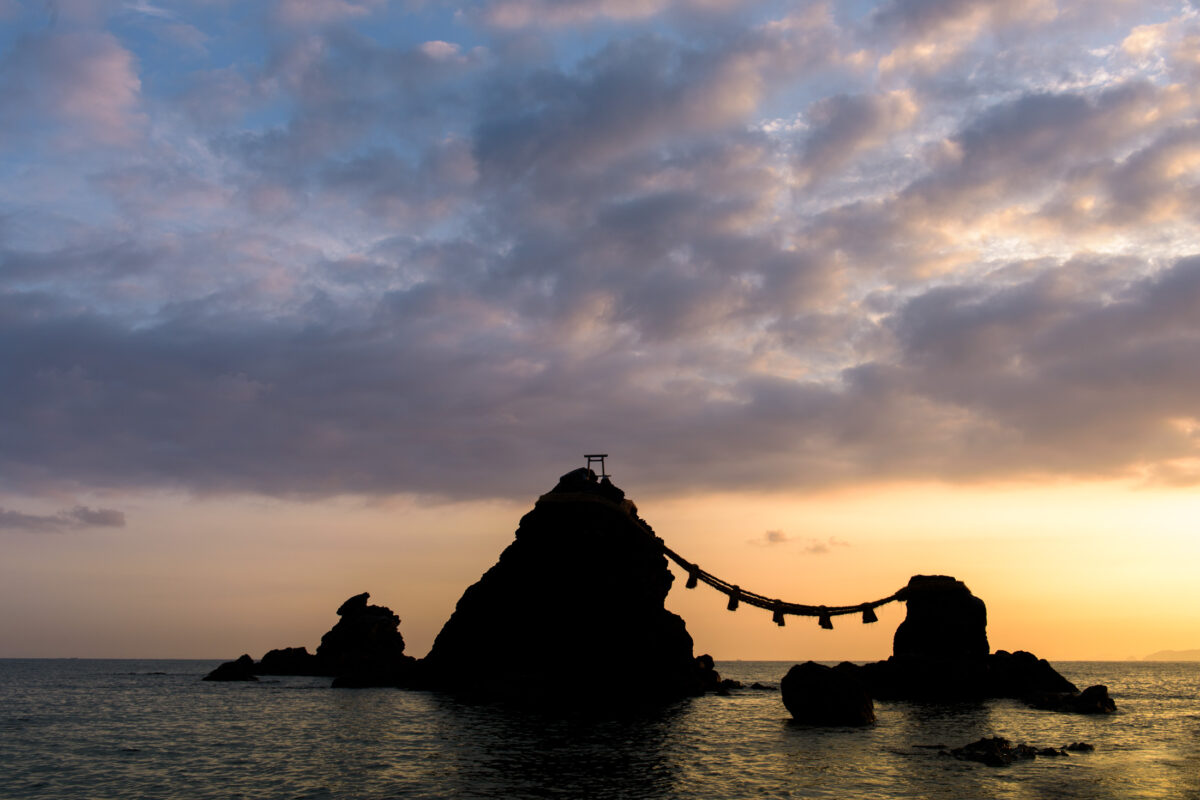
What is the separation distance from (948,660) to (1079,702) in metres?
10.2

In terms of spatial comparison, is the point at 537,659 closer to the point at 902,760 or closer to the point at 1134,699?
the point at 902,760

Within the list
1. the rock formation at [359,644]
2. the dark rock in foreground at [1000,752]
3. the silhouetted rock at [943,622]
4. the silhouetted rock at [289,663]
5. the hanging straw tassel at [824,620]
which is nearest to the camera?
the dark rock in foreground at [1000,752]

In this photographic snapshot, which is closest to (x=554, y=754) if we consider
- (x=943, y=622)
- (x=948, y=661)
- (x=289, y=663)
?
(x=948, y=661)

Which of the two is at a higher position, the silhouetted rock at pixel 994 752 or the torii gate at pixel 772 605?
the torii gate at pixel 772 605

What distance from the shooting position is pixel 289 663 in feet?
408

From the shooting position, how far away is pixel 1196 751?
39.3 metres

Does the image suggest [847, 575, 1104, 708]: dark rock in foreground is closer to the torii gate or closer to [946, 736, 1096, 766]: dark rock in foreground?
the torii gate

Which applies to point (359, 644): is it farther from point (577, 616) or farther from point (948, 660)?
point (948, 660)

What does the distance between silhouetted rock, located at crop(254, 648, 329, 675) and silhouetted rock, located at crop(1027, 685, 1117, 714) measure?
9746 centimetres

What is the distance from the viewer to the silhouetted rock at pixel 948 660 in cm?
6750

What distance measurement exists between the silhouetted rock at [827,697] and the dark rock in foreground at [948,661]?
2248 cm

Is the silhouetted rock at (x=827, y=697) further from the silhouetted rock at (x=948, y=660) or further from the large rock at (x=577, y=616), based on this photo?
the silhouetted rock at (x=948, y=660)

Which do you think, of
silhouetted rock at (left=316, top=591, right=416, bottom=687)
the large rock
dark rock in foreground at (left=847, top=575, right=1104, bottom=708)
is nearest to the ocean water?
the large rock

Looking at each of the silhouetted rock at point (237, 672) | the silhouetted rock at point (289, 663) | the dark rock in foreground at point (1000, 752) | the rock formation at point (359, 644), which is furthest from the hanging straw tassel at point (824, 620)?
the silhouetted rock at point (289, 663)
